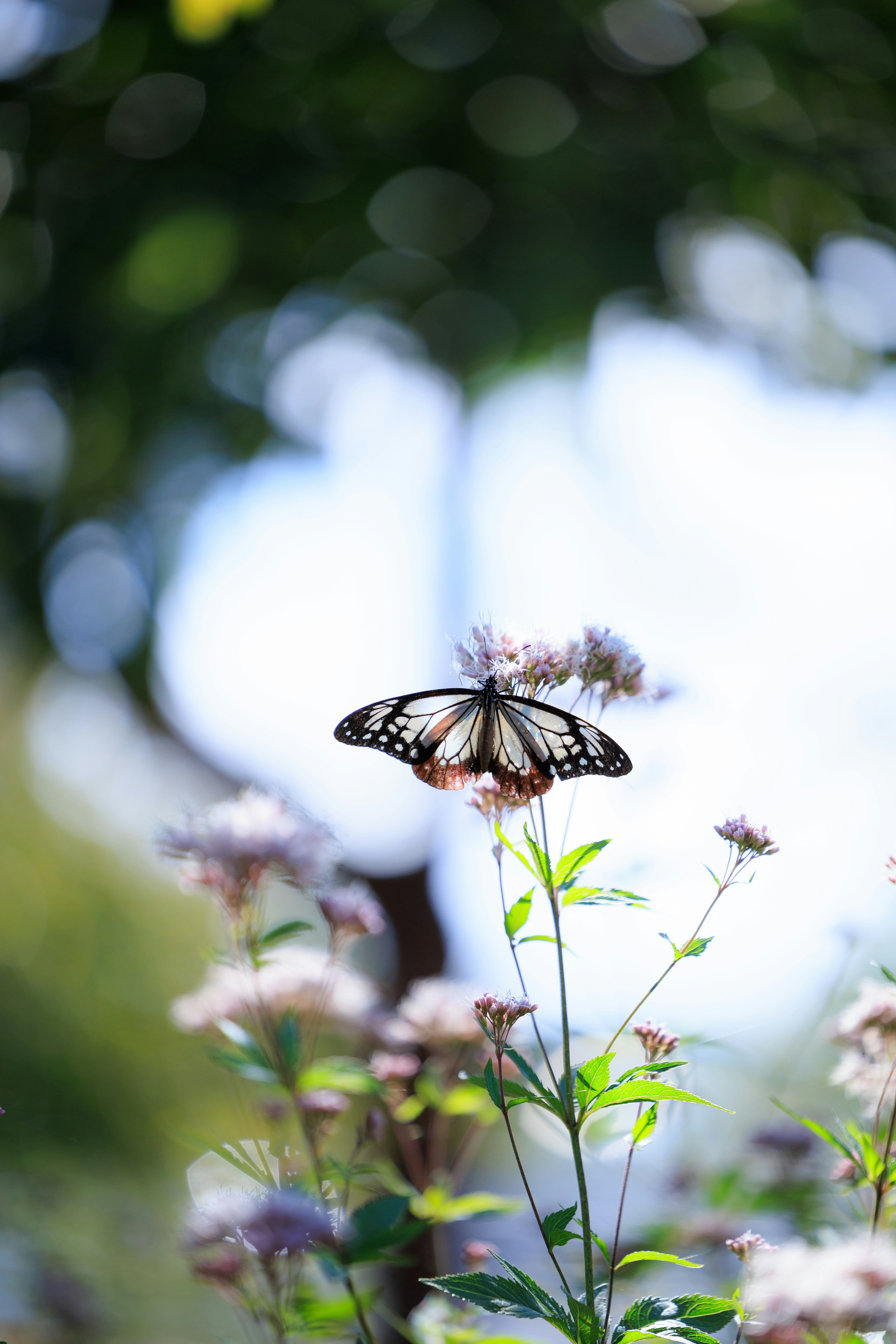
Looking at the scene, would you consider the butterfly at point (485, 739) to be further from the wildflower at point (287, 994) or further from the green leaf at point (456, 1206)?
the green leaf at point (456, 1206)

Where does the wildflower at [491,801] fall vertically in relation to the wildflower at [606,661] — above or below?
below

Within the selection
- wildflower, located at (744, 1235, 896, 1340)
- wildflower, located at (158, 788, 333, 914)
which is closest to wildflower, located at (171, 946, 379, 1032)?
→ wildflower, located at (158, 788, 333, 914)

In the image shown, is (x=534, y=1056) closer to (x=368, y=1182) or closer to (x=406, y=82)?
(x=368, y=1182)

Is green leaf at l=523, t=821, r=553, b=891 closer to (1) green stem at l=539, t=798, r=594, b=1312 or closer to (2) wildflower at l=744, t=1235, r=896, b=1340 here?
(1) green stem at l=539, t=798, r=594, b=1312

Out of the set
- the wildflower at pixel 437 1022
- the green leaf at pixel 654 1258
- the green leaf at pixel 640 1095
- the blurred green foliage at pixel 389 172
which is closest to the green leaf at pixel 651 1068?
the green leaf at pixel 640 1095

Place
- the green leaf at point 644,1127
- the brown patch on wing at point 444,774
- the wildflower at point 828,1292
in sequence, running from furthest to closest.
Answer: the brown patch on wing at point 444,774 < the green leaf at point 644,1127 < the wildflower at point 828,1292

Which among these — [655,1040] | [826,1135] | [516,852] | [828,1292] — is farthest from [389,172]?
[828,1292]
